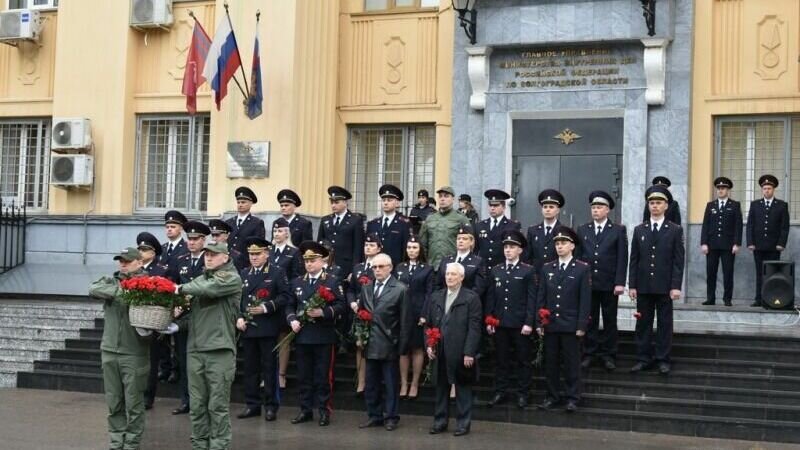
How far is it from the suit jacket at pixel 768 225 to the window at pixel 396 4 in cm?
647

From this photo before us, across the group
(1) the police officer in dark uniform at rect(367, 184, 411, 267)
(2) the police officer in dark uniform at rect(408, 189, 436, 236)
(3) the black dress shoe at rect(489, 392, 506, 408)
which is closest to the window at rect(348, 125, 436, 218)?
(2) the police officer in dark uniform at rect(408, 189, 436, 236)

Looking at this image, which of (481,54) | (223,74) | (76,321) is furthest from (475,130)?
(76,321)

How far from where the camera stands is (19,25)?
67.6 ft

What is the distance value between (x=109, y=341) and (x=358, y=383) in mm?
3813

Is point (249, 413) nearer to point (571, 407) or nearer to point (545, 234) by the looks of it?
point (571, 407)

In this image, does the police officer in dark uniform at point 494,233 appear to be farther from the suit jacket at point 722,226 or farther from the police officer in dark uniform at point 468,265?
the suit jacket at point 722,226

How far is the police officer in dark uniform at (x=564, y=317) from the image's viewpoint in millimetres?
12320

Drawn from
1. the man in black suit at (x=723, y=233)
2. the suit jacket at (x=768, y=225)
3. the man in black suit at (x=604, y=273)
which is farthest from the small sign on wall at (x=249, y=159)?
the suit jacket at (x=768, y=225)

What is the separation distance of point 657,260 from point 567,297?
137 centimetres

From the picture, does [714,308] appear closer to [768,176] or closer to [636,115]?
[768,176]

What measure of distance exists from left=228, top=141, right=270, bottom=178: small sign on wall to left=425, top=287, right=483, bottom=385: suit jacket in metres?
6.91

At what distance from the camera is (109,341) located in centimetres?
1038

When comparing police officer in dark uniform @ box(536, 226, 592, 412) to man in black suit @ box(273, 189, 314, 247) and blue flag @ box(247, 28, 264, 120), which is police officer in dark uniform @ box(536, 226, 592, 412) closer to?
man in black suit @ box(273, 189, 314, 247)

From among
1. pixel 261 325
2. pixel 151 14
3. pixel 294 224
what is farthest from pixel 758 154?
pixel 151 14
